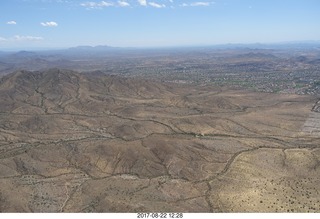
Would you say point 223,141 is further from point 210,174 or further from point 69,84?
point 69,84

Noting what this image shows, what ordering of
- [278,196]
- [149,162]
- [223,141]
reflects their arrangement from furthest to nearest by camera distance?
1. [223,141]
2. [149,162]
3. [278,196]

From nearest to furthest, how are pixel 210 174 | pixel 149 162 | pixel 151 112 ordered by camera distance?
pixel 210 174 → pixel 149 162 → pixel 151 112

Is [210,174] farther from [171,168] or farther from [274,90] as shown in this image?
[274,90]

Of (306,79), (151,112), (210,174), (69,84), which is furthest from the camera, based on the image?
(306,79)

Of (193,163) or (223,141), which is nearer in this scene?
(193,163)

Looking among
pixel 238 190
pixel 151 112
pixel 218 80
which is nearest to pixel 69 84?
pixel 151 112

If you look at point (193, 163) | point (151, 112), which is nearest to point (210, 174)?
point (193, 163)
